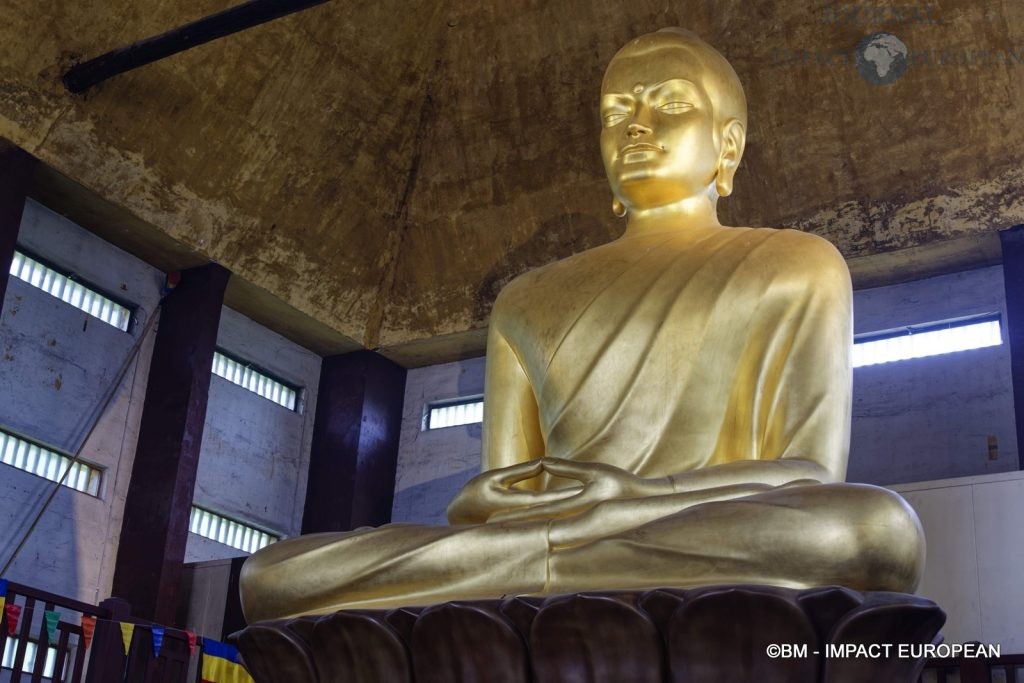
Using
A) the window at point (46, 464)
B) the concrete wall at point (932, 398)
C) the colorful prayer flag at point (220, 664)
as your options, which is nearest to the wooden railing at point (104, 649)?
the colorful prayer flag at point (220, 664)

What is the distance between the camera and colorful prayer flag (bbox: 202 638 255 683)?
5.86m

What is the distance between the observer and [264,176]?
7.14 m

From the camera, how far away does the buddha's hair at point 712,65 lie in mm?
3824

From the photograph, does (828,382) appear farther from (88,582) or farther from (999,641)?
(88,582)

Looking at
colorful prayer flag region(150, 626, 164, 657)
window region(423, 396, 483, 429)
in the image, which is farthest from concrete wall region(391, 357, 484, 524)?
colorful prayer flag region(150, 626, 164, 657)

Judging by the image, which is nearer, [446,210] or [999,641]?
[999,641]

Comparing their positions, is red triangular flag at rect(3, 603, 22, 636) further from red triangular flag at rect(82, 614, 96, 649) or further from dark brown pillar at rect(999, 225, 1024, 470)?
dark brown pillar at rect(999, 225, 1024, 470)

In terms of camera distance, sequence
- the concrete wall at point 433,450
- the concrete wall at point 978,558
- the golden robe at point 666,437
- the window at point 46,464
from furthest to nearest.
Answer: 1. the concrete wall at point 433,450
2. the window at point 46,464
3. the concrete wall at point 978,558
4. the golden robe at point 666,437

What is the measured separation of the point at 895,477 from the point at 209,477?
3669mm

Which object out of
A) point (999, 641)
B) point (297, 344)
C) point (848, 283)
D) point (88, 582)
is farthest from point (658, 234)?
point (297, 344)

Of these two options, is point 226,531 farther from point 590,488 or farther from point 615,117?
point 590,488

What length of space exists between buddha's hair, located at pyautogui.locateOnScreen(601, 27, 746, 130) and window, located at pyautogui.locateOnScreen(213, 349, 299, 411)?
175 inches

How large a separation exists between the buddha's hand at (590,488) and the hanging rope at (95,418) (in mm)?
4263

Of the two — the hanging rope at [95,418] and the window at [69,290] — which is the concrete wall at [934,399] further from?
the window at [69,290]
